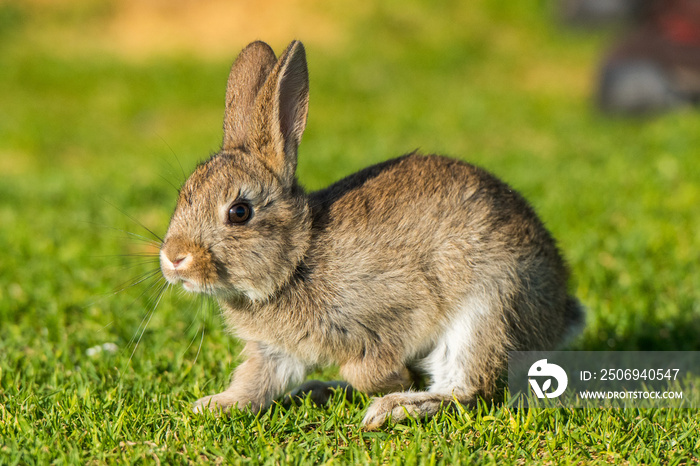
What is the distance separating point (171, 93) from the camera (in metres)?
13.9

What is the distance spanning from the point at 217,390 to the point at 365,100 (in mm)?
10608

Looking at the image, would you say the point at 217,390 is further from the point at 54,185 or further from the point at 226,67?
the point at 226,67

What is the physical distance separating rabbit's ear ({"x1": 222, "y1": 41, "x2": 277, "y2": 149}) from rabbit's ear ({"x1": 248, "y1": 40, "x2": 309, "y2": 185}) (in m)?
0.19

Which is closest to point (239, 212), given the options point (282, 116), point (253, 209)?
point (253, 209)

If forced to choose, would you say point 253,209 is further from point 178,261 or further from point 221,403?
point 221,403

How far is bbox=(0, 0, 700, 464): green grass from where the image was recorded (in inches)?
129

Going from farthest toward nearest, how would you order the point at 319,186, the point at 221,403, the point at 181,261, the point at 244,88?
the point at 319,186
the point at 244,88
the point at 221,403
the point at 181,261

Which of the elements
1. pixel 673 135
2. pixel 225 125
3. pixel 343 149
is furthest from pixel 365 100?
pixel 225 125

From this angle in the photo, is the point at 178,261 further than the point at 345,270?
No

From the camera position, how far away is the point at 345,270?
3.60m

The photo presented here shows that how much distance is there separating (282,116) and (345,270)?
77cm

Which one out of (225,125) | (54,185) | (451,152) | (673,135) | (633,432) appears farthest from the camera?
(451,152)

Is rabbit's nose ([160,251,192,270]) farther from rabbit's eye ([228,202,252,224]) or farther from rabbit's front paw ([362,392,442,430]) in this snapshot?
rabbit's front paw ([362,392,442,430])

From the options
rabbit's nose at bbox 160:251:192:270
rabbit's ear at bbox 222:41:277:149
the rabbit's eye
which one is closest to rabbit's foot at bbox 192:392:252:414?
rabbit's nose at bbox 160:251:192:270
